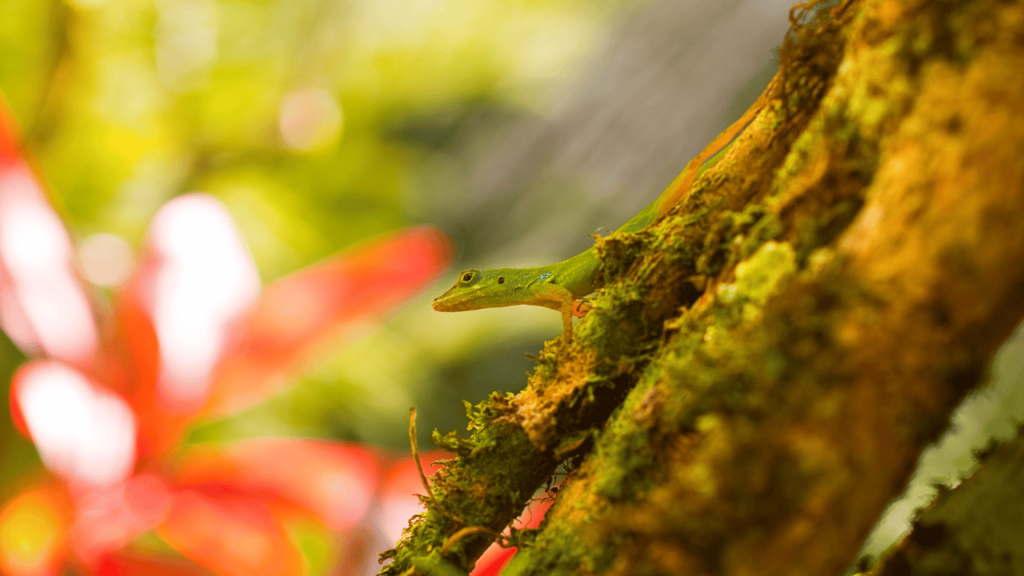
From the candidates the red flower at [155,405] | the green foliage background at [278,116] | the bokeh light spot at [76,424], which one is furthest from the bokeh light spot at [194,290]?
the green foliage background at [278,116]

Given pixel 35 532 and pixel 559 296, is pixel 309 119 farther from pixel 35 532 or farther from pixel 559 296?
pixel 559 296

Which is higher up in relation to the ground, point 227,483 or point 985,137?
point 227,483

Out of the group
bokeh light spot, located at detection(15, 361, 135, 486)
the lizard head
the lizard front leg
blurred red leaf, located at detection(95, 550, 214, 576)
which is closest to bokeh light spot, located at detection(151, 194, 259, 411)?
bokeh light spot, located at detection(15, 361, 135, 486)

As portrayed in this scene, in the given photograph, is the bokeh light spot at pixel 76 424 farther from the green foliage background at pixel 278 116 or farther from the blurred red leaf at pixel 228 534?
the green foliage background at pixel 278 116

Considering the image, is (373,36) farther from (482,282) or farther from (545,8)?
(482,282)

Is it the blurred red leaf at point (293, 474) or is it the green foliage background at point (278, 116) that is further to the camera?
the green foliage background at point (278, 116)

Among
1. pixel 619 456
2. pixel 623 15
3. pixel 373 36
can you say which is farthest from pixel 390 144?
pixel 619 456

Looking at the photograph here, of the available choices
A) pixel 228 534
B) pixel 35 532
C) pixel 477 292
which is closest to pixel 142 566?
pixel 228 534
